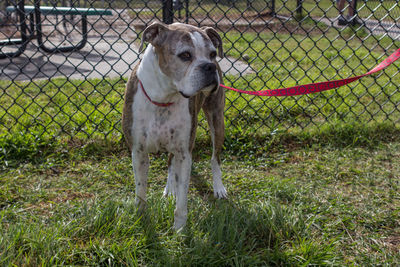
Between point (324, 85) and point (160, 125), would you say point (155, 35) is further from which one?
point (324, 85)

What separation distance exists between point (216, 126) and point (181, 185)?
75 cm

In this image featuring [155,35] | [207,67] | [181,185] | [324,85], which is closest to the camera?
[207,67]

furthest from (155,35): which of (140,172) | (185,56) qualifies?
(140,172)

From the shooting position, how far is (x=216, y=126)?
3152 millimetres

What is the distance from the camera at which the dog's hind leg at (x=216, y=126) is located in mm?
3096

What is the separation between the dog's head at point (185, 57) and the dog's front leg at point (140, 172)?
57 centimetres

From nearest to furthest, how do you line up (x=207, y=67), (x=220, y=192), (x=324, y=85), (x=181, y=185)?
(x=207, y=67) → (x=181, y=185) → (x=324, y=85) → (x=220, y=192)

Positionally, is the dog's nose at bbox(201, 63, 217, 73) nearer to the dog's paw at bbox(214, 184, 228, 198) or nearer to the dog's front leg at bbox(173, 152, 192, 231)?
the dog's front leg at bbox(173, 152, 192, 231)

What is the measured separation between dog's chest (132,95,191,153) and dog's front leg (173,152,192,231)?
10 centimetres

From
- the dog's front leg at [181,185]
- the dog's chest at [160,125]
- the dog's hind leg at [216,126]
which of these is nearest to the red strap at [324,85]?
the dog's hind leg at [216,126]

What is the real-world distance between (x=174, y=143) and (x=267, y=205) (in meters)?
0.73

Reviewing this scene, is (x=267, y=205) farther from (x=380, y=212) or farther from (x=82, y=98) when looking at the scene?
(x=82, y=98)

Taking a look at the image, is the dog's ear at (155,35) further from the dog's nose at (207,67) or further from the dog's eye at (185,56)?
the dog's nose at (207,67)

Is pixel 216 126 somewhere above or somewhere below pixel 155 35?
below
